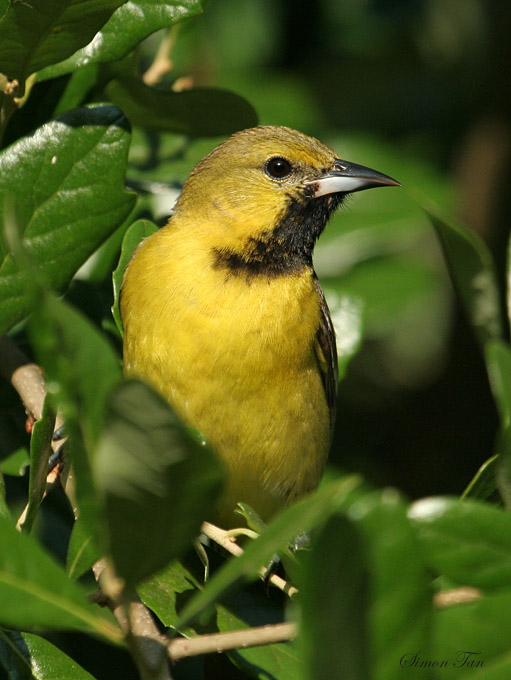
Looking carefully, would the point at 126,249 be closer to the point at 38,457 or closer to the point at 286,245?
the point at 286,245

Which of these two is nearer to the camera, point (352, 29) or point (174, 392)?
point (174, 392)

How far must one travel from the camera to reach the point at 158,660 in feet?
5.37

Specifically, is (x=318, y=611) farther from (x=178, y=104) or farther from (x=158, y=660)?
(x=178, y=104)

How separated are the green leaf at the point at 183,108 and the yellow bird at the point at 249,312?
0.44 metres

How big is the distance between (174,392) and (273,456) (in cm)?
49

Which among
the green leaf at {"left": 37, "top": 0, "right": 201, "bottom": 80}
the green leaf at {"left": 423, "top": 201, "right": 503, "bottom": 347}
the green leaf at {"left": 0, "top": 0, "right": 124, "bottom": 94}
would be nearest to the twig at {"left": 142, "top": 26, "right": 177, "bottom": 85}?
the green leaf at {"left": 37, "top": 0, "right": 201, "bottom": 80}

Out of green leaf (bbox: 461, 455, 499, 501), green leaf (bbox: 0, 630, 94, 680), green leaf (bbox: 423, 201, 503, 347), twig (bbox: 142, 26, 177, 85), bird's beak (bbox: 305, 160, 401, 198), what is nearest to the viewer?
green leaf (bbox: 461, 455, 499, 501)

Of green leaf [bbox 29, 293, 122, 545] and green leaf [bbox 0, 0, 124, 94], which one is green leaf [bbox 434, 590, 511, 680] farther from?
green leaf [bbox 0, 0, 124, 94]

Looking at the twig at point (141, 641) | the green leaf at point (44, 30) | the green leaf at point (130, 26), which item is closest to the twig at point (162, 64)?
the green leaf at point (130, 26)

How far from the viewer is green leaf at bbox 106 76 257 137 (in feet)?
10.5

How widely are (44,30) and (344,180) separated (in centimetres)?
173

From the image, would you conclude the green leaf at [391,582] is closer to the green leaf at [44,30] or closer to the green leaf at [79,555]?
the green leaf at [79,555]

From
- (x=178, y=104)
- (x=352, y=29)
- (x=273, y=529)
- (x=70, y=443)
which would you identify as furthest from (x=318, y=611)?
(x=352, y=29)

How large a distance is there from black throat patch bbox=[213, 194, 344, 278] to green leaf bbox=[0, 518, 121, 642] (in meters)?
2.11
